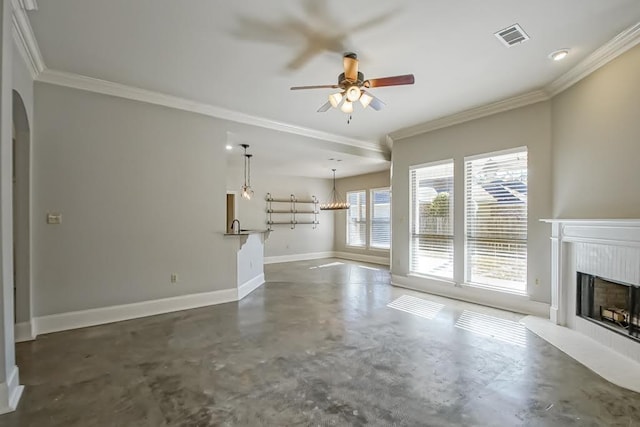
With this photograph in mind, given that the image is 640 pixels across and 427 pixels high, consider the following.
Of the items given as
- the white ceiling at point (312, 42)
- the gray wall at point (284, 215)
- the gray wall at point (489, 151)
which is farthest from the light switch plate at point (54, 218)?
the gray wall at point (489, 151)

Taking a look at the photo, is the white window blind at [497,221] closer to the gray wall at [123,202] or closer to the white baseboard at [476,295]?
the white baseboard at [476,295]

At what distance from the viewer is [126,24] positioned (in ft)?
9.00

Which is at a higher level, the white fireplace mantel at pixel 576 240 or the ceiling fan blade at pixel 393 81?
the ceiling fan blade at pixel 393 81

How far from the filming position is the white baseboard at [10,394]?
6.99ft

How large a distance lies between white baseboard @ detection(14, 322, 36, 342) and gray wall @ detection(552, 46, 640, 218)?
252 inches

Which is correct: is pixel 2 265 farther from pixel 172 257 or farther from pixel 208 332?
pixel 172 257

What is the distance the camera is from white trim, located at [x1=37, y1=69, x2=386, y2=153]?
3684 millimetres

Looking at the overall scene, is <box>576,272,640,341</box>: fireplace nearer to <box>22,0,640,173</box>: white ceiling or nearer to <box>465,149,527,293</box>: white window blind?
<box>465,149,527,293</box>: white window blind

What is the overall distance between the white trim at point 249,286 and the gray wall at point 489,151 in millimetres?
2723

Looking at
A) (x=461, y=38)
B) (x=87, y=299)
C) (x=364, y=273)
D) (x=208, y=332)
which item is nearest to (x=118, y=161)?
(x=87, y=299)

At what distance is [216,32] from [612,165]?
4.24m

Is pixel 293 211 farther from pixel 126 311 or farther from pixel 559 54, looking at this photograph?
pixel 559 54

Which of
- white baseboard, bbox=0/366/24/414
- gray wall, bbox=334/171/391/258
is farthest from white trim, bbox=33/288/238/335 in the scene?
gray wall, bbox=334/171/391/258

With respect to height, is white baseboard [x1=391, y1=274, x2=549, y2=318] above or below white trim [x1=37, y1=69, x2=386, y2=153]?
below
